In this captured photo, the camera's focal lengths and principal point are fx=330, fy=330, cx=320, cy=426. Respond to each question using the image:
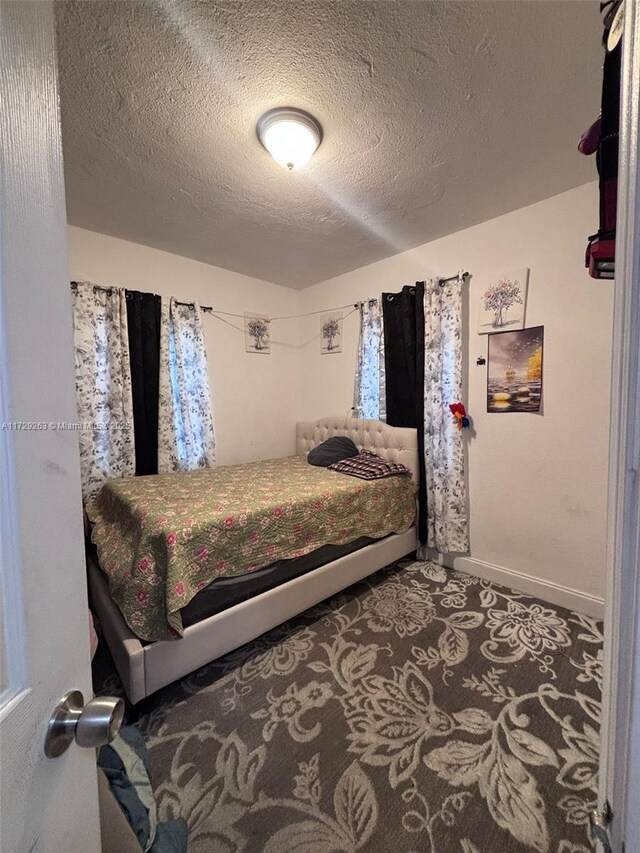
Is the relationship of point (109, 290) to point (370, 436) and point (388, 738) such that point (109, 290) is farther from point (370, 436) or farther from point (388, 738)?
point (388, 738)

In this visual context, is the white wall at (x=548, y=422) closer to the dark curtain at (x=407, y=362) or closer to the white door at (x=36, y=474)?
the dark curtain at (x=407, y=362)

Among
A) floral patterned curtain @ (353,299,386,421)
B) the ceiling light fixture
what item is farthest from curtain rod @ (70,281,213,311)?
the ceiling light fixture

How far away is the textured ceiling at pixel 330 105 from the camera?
1.20 metres

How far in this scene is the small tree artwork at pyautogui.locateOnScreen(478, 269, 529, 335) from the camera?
2.35 metres

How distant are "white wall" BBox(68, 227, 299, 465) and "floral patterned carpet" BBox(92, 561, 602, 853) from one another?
7.16 feet

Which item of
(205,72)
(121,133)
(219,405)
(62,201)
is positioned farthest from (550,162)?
(219,405)

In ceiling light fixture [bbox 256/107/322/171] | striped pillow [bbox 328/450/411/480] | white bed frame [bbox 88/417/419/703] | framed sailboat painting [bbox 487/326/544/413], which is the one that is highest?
ceiling light fixture [bbox 256/107/322/171]

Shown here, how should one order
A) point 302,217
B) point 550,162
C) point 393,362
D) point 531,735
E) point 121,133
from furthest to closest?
point 393,362
point 302,217
point 550,162
point 121,133
point 531,735

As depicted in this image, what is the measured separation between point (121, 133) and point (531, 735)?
3.34 metres

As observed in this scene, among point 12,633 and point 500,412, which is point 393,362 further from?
point 12,633

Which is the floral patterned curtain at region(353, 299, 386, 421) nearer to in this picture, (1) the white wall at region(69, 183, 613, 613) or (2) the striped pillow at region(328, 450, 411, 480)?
(1) the white wall at region(69, 183, 613, 613)

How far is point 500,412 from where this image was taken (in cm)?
251

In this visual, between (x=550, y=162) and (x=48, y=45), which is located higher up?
(x=550, y=162)

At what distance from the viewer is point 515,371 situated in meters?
2.42
